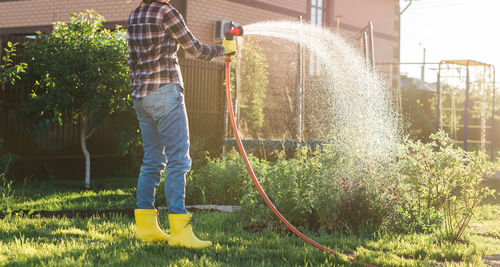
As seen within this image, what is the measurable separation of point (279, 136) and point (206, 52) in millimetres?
7619

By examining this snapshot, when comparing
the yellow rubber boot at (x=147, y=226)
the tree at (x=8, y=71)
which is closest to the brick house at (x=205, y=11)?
the tree at (x=8, y=71)

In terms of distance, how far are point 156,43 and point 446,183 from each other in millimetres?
2744

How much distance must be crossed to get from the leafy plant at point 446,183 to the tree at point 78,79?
4.48m

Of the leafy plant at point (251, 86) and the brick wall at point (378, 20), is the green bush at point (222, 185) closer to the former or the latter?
the leafy plant at point (251, 86)

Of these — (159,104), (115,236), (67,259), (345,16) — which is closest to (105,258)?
(67,259)

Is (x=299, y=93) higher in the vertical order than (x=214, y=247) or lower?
higher

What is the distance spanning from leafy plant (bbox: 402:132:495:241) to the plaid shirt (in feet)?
7.59

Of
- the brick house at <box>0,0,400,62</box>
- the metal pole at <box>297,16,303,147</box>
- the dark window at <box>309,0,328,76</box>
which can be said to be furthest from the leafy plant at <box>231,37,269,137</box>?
the dark window at <box>309,0,328,76</box>

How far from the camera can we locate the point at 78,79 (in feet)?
25.8

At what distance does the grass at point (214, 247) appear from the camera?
353 cm

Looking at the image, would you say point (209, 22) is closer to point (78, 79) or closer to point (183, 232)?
point (78, 79)

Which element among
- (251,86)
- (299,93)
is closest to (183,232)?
(299,93)

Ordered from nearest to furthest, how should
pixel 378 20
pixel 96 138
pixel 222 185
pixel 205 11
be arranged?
pixel 222 185
pixel 96 138
pixel 205 11
pixel 378 20

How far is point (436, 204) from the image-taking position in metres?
4.96
